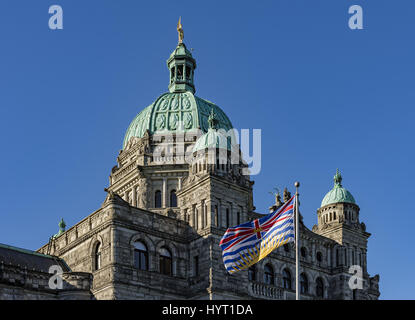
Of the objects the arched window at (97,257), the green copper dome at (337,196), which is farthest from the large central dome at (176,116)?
the arched window at (97,257)

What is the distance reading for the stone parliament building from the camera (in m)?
55.9

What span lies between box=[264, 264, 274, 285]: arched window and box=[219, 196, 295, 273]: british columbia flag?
21.0 metres

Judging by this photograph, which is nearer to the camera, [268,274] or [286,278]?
[268,274]

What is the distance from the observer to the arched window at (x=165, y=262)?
59.2 m

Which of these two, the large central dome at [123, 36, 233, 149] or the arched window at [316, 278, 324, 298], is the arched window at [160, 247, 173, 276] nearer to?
the arched window at [316, 278, 324, 298]

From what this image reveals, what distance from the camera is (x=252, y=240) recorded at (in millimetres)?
43406

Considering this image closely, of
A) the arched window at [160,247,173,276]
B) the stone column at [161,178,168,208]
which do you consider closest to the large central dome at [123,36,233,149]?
the stone column at [161,178,168,208]

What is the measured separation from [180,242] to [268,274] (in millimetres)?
8781

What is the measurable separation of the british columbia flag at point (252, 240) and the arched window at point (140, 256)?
1517 cm

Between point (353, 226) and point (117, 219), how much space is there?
85.9ft

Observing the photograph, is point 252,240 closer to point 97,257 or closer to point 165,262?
point 165,262

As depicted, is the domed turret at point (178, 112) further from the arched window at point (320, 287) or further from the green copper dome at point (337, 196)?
the arched window at point (320, 287)

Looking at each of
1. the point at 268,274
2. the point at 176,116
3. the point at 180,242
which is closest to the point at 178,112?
the point at 176,116
